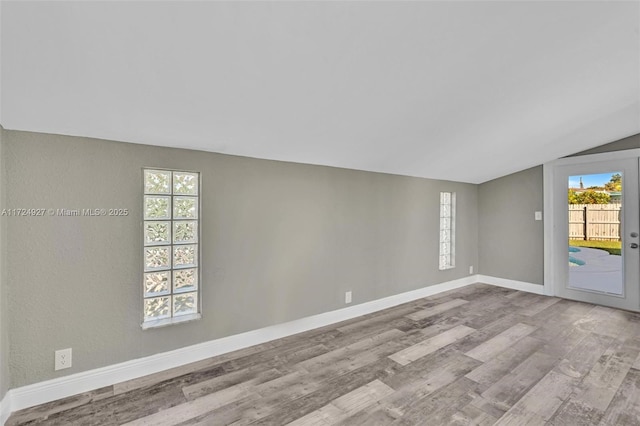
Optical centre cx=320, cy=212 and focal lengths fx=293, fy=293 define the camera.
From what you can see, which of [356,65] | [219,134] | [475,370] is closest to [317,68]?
[356,65]

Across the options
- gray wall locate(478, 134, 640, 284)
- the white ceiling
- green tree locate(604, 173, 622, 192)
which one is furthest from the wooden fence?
the white ceiling

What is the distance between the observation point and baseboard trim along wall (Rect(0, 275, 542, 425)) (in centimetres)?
196

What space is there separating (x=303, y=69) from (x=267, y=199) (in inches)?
56.8

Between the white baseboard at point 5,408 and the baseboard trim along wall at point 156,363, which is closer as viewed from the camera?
the white baseboard at point 5,408

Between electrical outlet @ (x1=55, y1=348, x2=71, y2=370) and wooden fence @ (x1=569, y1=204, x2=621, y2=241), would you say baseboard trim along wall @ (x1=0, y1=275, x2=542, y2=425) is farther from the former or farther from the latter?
wooden fence @ (x1=569, y1=204, x2=621, y2=241)

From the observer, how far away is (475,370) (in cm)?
244

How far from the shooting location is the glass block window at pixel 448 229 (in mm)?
5004

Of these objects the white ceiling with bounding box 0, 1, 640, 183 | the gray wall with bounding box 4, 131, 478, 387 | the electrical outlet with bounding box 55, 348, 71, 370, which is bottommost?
the electrical outlet with bounding box 55, 348, 71, 370

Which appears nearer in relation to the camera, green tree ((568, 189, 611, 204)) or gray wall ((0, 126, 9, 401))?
gray wall ((0, 126, 9, 401))

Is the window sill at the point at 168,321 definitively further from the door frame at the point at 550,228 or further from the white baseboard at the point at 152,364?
the door frame at the point at 550,228

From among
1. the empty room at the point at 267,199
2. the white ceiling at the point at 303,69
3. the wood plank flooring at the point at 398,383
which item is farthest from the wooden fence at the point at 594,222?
the white ceiling at the point at 303,69

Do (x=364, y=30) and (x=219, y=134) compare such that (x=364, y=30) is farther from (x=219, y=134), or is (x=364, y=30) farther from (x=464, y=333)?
(x=464, y=333)

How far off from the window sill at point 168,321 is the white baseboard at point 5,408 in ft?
2.59

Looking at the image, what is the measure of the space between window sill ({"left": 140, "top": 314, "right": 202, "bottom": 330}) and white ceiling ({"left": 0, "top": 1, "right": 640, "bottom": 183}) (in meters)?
1.46
